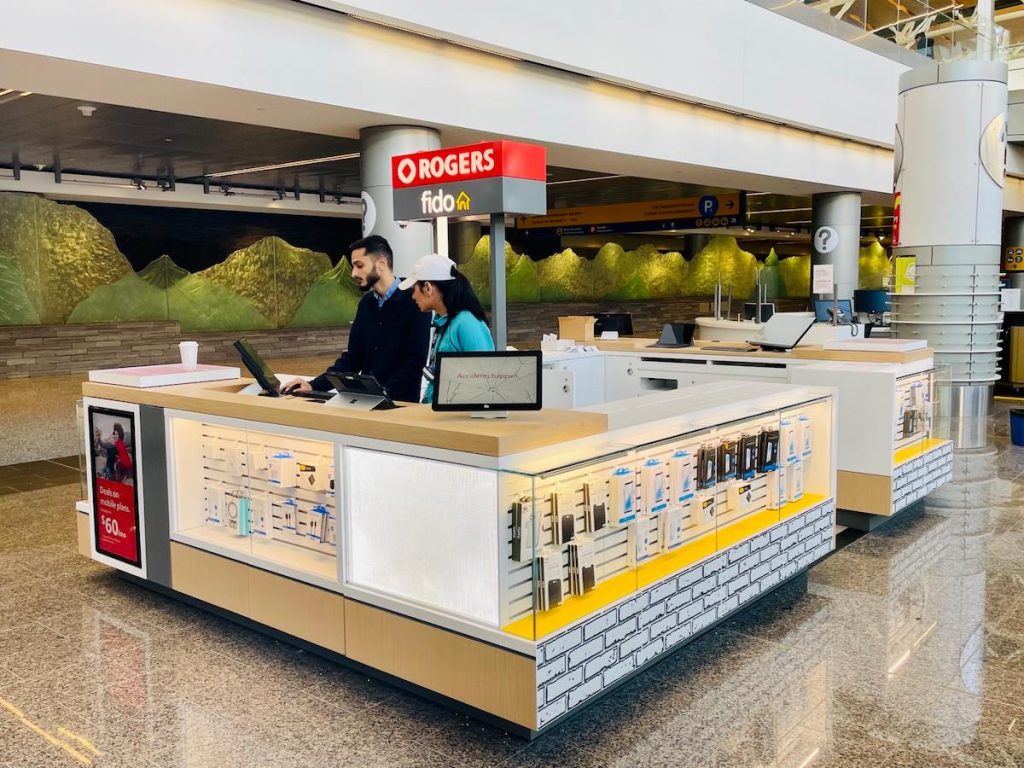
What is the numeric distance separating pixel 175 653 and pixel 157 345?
1087cm

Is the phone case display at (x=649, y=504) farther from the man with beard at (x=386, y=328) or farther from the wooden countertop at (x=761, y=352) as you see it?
the wooden countertop at (x=761, y=352)

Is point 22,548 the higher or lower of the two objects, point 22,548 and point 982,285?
the lower

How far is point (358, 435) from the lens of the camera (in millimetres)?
3131

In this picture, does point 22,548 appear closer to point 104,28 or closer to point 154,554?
point 154,554

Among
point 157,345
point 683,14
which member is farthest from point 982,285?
point 157,345

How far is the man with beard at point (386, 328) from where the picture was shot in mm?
4109

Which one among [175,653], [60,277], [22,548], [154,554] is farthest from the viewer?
[60,277]

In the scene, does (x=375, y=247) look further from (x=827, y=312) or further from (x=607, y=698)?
(x=827, y=312)

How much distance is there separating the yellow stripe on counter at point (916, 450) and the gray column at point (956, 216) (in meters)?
1.83

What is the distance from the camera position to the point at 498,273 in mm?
3951

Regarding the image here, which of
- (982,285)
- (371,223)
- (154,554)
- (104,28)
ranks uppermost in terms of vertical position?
(104,28)

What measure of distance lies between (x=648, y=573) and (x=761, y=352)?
145 inches

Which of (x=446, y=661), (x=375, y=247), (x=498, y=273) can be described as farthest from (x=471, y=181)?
(x=446, y=661)

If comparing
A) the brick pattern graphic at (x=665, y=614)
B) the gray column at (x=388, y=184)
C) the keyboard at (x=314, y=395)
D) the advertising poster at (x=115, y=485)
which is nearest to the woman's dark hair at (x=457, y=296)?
the keyboard at (x=314, y=395)
